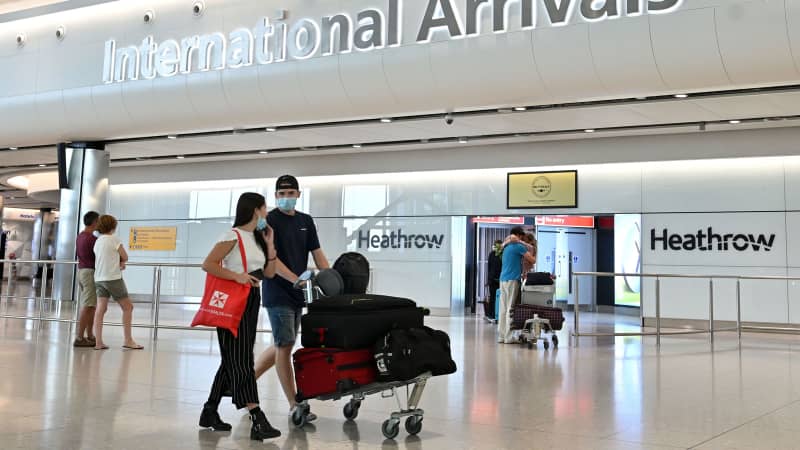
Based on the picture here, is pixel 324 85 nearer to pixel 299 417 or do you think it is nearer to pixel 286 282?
pixel 286 282

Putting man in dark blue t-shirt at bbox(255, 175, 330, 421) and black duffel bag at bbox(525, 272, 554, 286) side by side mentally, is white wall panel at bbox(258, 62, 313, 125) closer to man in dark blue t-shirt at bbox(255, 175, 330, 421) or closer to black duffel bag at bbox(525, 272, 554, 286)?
black duffel bag at bbox(525, 272, 554, 286)

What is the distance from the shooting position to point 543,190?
1574cm

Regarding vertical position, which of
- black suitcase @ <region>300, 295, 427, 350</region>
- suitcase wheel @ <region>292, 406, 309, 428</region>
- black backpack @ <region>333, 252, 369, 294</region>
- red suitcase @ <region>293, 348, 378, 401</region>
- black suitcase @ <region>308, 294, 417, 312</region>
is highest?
black backpack @ <region>333, 252, 369, 294</region>

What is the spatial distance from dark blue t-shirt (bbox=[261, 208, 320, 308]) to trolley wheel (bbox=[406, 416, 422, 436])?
41.6 inches

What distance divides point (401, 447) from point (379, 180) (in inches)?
539

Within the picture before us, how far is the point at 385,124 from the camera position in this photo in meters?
13.5

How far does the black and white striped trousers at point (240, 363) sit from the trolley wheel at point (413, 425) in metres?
0.87

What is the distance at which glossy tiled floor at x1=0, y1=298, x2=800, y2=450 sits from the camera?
166 inches

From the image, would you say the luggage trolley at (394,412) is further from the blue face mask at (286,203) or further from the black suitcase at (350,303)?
the blue face mask at (286,203)

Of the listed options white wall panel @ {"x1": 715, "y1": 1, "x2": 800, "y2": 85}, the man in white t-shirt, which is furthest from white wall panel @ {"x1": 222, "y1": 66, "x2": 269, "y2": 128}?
white wall panel @ {"x1": 715, "y1": 1, "x2": 800, "y2": 85}

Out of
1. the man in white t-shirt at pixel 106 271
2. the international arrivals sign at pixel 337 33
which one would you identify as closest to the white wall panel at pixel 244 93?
the international arrivals sign at pixel 337 33

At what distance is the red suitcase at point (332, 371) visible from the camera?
14.0 feet

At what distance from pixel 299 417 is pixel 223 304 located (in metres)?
0.83

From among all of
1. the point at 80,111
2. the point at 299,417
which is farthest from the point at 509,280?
Answer: the point at 80,111
